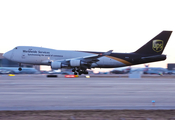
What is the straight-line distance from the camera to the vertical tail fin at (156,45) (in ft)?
141

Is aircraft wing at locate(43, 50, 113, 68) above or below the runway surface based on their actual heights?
above

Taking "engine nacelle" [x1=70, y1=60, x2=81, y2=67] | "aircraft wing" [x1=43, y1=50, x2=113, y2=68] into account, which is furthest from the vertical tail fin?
"engine nacelle" [x1=70, y1=60, x2=81, y2=67]

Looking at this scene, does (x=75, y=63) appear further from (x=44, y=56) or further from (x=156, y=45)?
(x=156, y=45)

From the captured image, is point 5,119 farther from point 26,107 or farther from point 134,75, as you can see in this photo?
point 134,75

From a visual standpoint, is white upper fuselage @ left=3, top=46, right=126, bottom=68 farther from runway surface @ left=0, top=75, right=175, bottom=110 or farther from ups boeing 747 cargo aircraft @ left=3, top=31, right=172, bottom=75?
runway surface @ left=0, top=75, right=175, bottom=110

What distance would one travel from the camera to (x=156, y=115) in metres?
8.41

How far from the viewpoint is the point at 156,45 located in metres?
43.0

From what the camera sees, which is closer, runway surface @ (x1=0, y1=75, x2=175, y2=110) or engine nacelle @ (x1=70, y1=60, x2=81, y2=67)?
runway surface @ (x1=0, y1=75, x2=175, y2=110)

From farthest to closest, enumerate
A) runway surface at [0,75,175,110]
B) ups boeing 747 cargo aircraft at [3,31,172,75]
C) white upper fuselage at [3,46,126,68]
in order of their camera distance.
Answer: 1. white upper fuselage at [3,46,126,68]
2. ups boeing 747 cargo aircraft at [3,31,172,75]
3. runway surface at [0,75,175,110]

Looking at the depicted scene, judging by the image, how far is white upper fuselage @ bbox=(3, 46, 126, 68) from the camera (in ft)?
131

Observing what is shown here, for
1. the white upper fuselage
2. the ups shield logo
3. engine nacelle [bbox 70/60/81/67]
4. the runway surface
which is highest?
the ups shield logo

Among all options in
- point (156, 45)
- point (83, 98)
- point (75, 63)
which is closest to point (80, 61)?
point (75, 63)

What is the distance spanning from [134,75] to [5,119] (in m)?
29.5

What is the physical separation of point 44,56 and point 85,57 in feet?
21.6
